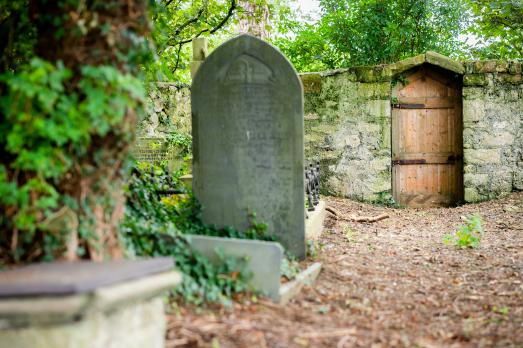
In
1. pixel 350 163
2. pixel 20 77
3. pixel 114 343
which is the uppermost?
pixel 20 77

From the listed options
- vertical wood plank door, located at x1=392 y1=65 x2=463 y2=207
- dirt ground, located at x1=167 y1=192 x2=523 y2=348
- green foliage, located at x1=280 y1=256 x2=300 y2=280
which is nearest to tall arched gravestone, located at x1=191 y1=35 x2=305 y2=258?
green foliage, located at x1=280 y1=256 x2=300 y2=280

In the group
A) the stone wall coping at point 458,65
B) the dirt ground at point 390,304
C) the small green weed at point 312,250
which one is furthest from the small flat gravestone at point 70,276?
the stone wall coping at point 458,65

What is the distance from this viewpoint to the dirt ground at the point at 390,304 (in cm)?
269

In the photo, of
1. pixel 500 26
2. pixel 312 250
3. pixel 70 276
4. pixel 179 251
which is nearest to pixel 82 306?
pixel 70 276

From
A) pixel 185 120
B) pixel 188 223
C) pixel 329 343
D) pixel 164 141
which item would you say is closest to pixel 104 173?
pixel 329 343

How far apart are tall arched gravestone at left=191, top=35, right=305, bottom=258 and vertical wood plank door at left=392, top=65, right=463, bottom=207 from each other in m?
4.68

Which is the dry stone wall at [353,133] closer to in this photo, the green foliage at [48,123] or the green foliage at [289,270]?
the green foliage at [289,270]

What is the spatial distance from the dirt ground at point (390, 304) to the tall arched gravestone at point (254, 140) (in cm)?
70

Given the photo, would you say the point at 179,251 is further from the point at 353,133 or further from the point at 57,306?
the point at 353,133

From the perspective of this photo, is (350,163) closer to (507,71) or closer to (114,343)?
(507,71)

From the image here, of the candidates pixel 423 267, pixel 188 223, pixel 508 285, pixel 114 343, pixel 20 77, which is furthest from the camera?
pixel 423 267

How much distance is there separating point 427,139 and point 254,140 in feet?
17.0

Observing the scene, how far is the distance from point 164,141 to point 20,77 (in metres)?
6.09

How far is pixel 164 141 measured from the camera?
8.33m
